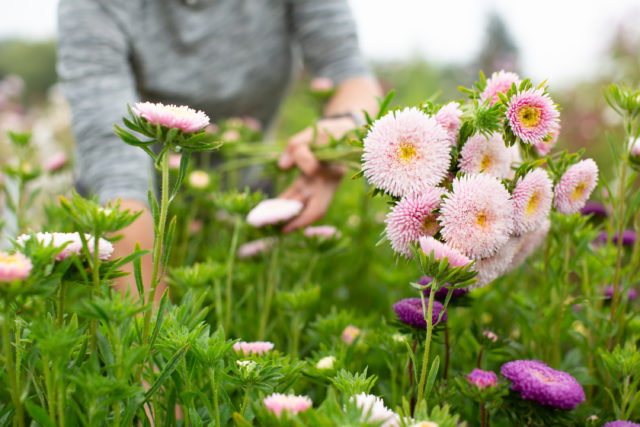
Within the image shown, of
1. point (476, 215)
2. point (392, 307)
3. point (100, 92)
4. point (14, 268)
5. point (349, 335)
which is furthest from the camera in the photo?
point (100, 92)

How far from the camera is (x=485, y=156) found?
477mm

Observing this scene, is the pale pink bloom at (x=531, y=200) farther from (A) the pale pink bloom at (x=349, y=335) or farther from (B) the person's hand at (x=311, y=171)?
(B) the person's hand at (x=311, y=171)

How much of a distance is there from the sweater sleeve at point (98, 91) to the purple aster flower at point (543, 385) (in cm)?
69

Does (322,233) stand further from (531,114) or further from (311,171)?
(531,114)

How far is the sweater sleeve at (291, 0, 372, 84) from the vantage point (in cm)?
132

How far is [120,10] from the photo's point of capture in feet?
3.54

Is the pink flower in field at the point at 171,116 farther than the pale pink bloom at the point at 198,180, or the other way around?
the pale pink bloom at the point at 198,180

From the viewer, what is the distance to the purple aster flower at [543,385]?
460 mm

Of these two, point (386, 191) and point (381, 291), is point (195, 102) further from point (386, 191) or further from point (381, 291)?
point (386, 191)

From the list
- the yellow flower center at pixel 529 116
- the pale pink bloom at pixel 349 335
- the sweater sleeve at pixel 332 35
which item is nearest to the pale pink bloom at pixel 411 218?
the yellow flower center at pixel 529 116

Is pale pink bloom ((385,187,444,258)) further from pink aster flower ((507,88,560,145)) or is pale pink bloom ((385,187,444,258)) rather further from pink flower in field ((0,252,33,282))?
pink flower in field ((0,252,33,282))

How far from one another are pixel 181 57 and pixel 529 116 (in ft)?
3.55

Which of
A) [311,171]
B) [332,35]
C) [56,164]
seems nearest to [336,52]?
[332,35]

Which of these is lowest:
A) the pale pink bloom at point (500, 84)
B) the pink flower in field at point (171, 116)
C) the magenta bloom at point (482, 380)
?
the magenta bloom at point (482, 380)
